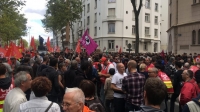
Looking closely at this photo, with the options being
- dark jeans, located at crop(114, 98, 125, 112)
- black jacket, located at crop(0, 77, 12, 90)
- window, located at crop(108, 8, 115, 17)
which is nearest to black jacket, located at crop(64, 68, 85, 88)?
dark jeans, located at crop(114, 98, 125, 112)

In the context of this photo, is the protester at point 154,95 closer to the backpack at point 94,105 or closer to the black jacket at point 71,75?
the backpack at point 94,105

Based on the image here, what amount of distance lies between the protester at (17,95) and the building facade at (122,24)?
4513 centimetres

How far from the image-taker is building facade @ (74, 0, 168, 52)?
2008 inches

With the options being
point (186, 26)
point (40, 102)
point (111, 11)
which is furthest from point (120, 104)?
point (111, 11)

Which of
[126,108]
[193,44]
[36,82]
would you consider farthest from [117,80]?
[193,44]

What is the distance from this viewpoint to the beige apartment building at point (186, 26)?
84.7 feet

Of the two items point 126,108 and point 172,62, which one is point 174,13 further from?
point 126,108

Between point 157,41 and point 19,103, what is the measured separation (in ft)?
180

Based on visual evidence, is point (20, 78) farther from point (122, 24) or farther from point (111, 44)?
point (122, 24)

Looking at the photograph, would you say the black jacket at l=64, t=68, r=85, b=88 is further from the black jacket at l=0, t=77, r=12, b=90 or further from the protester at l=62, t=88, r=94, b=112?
the protester at l=62, t=88, r=94, b=112

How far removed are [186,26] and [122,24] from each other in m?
24.4

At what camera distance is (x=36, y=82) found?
3514 millimetres

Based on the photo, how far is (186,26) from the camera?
27.8 m

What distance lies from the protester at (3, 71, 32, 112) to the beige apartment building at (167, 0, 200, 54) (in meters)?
23.6
